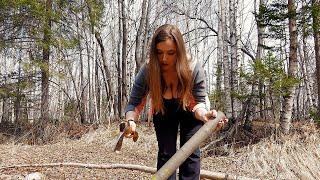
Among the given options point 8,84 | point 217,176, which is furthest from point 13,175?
point 8,84

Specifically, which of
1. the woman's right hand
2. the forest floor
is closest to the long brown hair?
the woman's right hand

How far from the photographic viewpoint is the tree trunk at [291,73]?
304 inches

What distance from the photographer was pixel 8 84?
38.9 ft

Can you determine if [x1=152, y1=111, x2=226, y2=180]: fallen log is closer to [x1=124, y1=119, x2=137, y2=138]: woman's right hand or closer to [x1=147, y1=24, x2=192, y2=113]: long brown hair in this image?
[x1=147, y1=24, x2=192, y2=113]: long brown hair

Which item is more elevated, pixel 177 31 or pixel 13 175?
pixel 177 31

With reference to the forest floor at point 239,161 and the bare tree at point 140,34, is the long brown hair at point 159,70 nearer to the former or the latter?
the forest floor at point 239,161

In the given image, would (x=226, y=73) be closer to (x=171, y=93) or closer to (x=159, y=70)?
(x=171, y=93)

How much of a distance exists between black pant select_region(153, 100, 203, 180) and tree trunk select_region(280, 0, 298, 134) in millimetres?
5188

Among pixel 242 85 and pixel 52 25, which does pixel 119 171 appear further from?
pixel 52 25

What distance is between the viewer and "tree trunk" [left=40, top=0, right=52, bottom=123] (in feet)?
38.2

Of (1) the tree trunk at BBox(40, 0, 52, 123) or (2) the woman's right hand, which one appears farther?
(1) the tree trunk at BBox(40, 0, 52, 123)

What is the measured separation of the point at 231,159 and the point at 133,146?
317cm

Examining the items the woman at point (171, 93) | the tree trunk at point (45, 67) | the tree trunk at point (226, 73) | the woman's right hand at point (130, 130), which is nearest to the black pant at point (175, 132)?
the woman at point (171, 93)

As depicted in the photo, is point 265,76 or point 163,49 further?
point 265,76
